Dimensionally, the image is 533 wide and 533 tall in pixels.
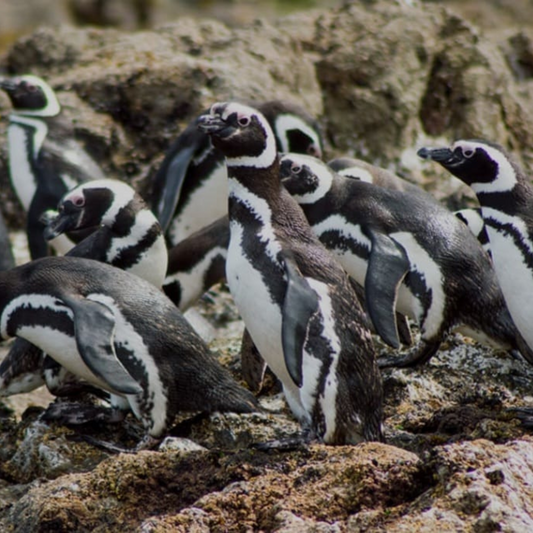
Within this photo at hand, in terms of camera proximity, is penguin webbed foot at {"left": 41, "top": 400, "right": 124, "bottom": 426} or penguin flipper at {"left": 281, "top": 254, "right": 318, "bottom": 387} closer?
penguin flipper at {"left": 281, "top": 254, "right": 318, "bottom": 387}

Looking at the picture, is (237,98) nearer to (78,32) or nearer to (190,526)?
(78,32)

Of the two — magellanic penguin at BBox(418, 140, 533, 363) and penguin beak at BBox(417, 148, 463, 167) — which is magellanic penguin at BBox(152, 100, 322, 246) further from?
magellanic penguin at BBox(418, 140, 533, 363)

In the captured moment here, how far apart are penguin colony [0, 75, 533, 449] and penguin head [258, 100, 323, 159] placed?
1211 millimetres

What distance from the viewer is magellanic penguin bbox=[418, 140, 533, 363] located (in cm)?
522

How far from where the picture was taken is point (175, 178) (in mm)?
7785

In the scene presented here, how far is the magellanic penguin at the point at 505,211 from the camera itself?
5223mm

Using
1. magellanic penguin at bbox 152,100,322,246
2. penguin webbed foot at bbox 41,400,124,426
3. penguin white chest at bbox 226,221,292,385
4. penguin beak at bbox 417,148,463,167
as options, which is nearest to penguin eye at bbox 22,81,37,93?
magellanic penguin at bbox 152,100,322,246

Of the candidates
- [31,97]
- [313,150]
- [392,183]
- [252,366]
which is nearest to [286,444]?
[252,366]

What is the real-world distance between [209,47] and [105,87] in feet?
3.19

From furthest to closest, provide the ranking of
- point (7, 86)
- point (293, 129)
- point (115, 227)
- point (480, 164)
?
1. point (7, 86)
2. point (293, 129)
3. point (115, 227)
4. point (480, 164)

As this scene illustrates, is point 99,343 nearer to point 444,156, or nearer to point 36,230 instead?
point 444,156

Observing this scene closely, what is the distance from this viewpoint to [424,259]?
18.3 ft

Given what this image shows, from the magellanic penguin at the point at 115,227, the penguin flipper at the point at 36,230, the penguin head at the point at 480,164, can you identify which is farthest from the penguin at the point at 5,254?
the penguin head at the point at 480,164

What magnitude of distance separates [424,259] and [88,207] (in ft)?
6.12
